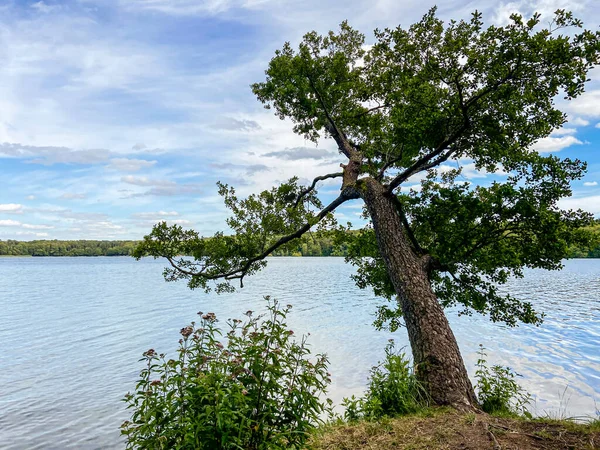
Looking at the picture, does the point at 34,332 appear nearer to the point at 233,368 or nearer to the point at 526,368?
the point at 233,368

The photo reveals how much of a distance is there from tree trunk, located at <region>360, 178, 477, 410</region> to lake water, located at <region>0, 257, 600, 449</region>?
3.88 m

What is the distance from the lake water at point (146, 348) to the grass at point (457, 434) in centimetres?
475

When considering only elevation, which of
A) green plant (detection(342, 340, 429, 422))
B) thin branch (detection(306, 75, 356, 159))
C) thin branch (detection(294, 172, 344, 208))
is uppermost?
thin branch (detection(306, 75, 356, 159))

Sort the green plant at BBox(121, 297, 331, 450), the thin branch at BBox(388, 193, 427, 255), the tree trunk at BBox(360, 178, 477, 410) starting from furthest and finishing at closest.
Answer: the thin branch at BBox(388, 193, 427, 255) < the tree trunk at BBox(360, 178, 477, 410) < the green plant at BBox(121, 297, 331, 450)

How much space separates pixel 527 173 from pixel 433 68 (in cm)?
266

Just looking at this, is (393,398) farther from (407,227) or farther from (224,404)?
(407,227)

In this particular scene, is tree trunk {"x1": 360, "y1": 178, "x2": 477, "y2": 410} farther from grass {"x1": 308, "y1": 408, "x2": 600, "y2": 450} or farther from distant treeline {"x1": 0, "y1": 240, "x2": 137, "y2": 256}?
distant treeline {"x1": 0, "y1": 240, "x2": 137, "y2": 256}

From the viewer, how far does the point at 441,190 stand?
Result: 8.13 meters

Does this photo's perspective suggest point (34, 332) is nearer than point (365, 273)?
No

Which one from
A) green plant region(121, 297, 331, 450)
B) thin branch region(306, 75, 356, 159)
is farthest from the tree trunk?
green plant region(121, 297, 331, 450)

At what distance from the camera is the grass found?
13.3ft

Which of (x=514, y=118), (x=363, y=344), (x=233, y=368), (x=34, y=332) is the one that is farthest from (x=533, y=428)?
(x=34, y=332)

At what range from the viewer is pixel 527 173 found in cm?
723

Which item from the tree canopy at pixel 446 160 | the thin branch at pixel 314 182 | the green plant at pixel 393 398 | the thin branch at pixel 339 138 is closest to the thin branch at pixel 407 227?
the tree canopy at pixel 446 160
